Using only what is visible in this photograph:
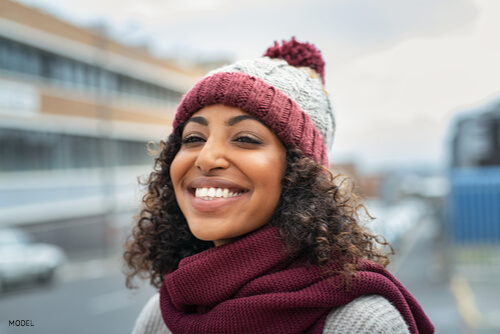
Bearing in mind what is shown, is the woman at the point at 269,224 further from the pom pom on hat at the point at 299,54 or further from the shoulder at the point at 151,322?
the shoulder at the point at 151,322

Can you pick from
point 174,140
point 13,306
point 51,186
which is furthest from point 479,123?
point 51,186

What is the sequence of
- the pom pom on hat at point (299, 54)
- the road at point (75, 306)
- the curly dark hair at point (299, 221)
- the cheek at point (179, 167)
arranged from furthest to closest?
1. the road at point (75, 306)
2. the pom pom on hat at point (299, 54)
3. the cheek at point (179, 167)
4. the curly dark hair at point (299, 221)

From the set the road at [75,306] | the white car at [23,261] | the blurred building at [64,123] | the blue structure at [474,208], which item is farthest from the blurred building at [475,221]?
the blurred building at [64,123]

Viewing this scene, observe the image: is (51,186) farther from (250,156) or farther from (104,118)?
(250,156)

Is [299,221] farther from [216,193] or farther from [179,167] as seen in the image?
[179,167]

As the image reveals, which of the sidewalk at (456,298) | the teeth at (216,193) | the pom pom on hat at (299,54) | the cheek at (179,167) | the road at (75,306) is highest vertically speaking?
the pom pom on hat at (299,54)

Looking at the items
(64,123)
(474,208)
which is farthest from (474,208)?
(64,123)

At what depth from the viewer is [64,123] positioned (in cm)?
2039

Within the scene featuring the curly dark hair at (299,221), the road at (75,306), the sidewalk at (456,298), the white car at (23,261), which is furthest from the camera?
the white car at (23,261)

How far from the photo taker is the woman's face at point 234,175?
157cm

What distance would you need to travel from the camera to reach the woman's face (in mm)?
1574

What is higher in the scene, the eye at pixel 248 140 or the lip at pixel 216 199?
the eye at pixel 248 140

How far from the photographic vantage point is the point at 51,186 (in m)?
19.6

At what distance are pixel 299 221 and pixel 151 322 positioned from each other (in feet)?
2.41
